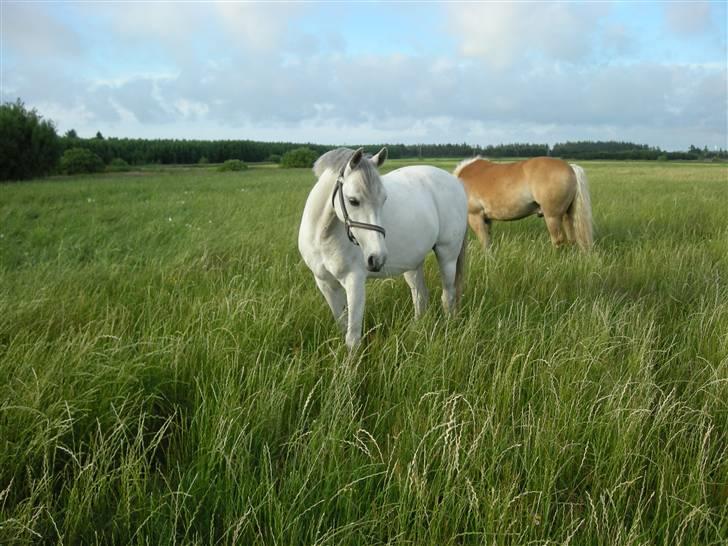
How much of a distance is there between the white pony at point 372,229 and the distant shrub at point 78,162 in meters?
38.9

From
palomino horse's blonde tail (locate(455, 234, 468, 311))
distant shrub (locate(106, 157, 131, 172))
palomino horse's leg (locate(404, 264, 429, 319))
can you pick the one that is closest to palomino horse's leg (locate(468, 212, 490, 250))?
palomino horse's blonde tail (locate(455, 234, 468, 311))

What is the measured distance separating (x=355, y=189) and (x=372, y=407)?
115 centimetres

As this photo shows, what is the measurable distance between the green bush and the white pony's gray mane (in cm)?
3083

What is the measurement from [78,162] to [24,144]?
899cm

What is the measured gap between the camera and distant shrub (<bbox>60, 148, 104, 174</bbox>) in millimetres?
34781

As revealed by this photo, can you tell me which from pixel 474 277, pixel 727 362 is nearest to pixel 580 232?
pixel 474 277

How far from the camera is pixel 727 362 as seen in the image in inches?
94.0

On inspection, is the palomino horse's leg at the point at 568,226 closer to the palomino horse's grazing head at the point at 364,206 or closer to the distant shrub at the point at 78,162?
the palomino horse's grazing head at the point at 364,206

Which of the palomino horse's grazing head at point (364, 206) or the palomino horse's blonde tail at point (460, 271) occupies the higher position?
the palomino horse's grazing head at point (364, 206)

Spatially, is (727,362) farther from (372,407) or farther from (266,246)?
(266,246)

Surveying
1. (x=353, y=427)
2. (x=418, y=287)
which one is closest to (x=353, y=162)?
(x=353, y=427)

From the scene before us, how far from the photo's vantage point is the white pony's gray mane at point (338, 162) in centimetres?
250

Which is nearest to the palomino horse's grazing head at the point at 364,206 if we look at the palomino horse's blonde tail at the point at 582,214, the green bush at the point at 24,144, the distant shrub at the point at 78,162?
the palomino horse's blonde tail at the point at 582,214

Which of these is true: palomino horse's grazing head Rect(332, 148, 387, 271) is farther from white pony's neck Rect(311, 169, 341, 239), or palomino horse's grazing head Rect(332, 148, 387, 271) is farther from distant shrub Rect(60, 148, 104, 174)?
distant shrub Rect(60, 148, 104, 174)
